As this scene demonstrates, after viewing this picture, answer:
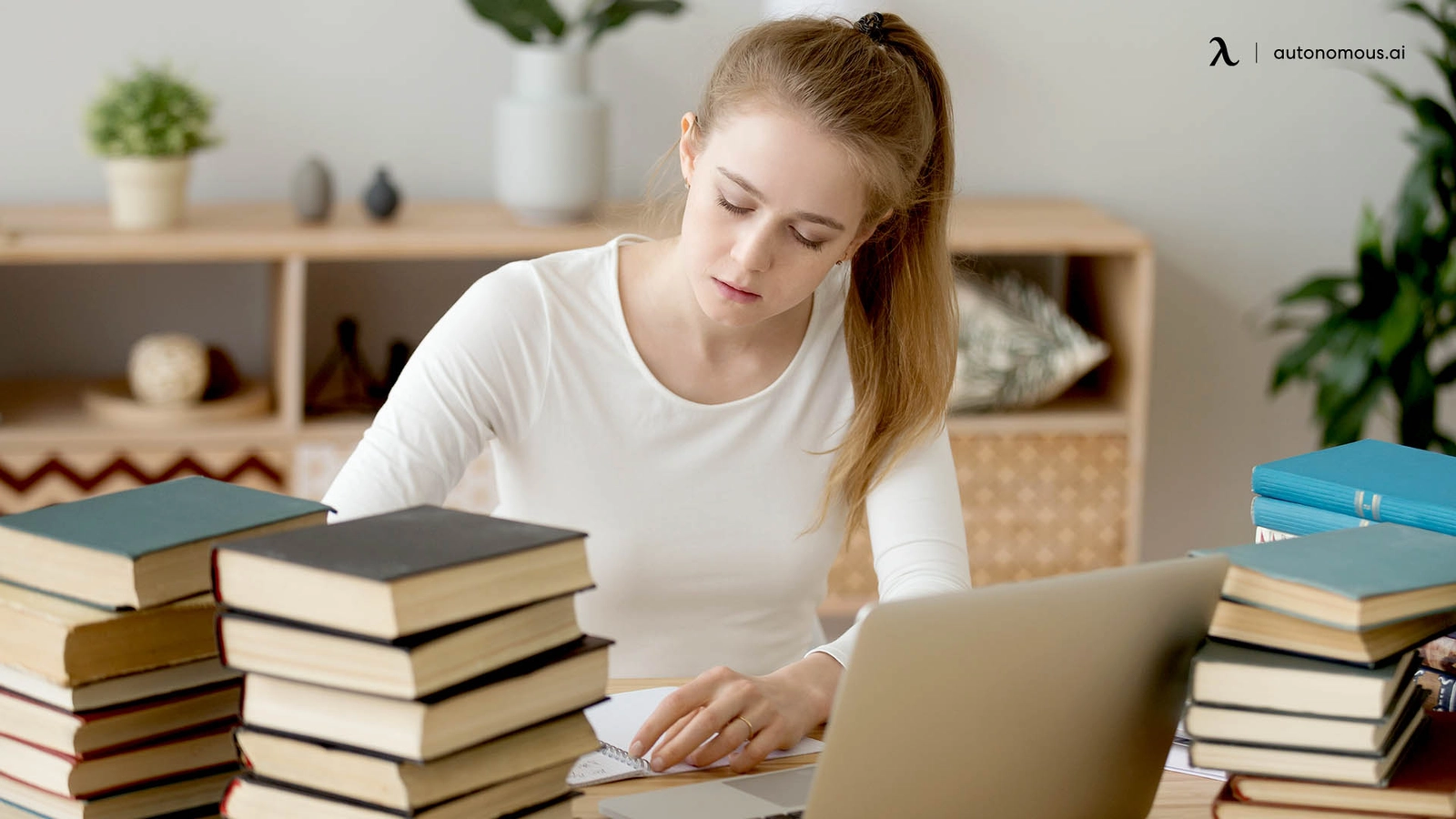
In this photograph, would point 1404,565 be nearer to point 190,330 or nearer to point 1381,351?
point 1381,351

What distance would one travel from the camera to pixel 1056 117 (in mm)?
3041

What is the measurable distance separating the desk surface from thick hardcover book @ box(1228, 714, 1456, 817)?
114 millimetres

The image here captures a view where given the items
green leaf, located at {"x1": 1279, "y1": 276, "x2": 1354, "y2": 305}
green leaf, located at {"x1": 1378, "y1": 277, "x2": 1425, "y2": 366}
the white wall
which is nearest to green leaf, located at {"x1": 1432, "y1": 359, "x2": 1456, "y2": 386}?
green leaf, located at {"x1": 1378, "y1": 277, "x2": 1425, "y2": 366}

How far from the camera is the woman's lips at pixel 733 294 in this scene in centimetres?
136

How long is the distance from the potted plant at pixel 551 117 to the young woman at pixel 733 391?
1080 mm

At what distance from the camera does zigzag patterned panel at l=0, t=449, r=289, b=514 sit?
2449 mm

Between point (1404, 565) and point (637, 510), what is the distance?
2.53ft

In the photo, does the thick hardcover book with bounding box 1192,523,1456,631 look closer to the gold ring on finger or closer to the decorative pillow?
the gold ring on finger

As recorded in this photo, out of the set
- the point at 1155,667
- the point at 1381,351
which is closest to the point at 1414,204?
the point at 1381,351

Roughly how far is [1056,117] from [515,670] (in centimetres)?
248

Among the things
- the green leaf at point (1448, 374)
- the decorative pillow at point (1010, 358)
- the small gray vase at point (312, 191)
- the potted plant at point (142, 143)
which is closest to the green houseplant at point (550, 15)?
the small gray vase at point (312, 191)

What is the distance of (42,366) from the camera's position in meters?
2.82

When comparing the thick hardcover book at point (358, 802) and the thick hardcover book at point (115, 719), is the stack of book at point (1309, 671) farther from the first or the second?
the thick hardcover book at point (115, 719)

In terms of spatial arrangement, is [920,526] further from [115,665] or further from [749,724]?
[115,665]
